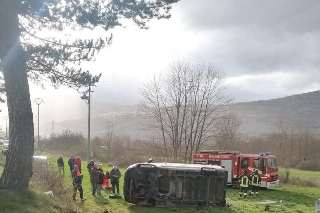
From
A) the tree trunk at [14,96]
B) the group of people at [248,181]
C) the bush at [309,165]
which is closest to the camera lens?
the tree trunk at [14,96]

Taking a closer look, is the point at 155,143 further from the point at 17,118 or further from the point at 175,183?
the point at 17,118

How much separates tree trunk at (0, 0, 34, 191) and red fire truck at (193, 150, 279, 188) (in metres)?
17.3

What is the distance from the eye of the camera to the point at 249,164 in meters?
25.5

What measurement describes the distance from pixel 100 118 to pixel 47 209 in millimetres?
140857

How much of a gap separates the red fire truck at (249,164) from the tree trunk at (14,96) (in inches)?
681

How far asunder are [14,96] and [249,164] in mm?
18470

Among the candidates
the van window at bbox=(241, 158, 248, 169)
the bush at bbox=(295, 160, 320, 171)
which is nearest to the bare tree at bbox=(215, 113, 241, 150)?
the bush at bbox=(295, 160, 320, 171)

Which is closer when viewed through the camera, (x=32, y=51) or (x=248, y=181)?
(x=32, y=51)

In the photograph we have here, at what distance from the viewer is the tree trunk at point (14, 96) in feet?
37.5

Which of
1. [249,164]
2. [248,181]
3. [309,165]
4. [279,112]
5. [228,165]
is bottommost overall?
[309,165]

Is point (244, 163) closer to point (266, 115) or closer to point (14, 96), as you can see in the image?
point (14, 96)

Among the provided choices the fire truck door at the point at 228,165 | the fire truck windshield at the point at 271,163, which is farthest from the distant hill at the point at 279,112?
the fire truck door at the point at 228,165

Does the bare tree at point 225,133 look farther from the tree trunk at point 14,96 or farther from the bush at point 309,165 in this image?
the tree trunk at point 14,96

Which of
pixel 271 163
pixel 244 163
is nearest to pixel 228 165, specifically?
pixel 244 163
